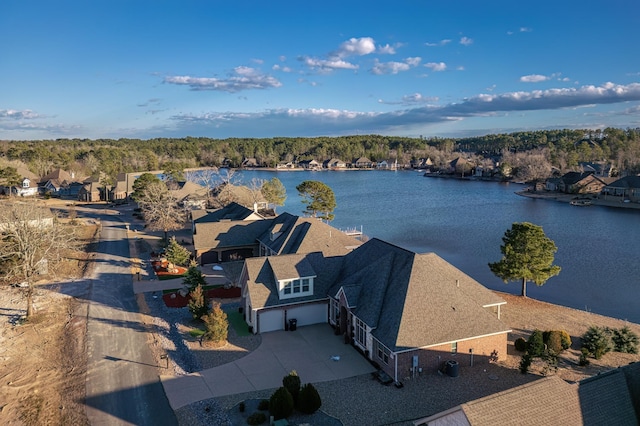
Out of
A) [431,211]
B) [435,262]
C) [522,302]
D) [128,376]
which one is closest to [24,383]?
[128,376]

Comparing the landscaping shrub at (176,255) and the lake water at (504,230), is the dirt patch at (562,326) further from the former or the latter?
the landscaping shrub at (176,255)

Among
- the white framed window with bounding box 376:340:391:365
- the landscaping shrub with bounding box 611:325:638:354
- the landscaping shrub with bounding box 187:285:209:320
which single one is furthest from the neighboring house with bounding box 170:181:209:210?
the landscaping shrub with bounding box 611:325:638:354

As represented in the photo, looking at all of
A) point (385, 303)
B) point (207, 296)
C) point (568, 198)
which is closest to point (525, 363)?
point (385, 303)

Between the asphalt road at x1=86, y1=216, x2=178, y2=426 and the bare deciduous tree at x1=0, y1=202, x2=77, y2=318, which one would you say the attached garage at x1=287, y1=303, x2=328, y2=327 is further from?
the bare deciduous tree at x1=0, y1=202, x2=77, y2=318

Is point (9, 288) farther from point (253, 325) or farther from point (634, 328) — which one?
point (634, 328)

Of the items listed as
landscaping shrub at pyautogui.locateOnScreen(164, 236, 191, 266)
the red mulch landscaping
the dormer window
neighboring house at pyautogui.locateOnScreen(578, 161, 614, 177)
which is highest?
neighboring house at pyautogui.locateOnScreen(578, 161, 614, 177)

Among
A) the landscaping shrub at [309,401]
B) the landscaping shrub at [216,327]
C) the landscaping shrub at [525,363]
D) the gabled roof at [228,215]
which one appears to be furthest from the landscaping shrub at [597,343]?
the gabled roof at [228,215]
